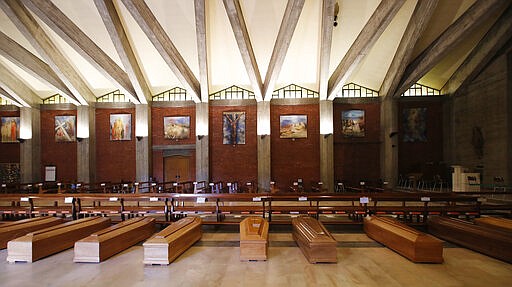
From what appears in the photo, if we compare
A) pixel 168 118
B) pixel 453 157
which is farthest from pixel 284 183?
pixel 453 157

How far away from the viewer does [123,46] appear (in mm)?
10766

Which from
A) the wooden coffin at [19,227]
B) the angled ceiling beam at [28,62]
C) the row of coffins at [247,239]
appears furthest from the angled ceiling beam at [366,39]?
the angled ceiling beam at [28,62]

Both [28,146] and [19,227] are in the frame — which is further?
[28,146]

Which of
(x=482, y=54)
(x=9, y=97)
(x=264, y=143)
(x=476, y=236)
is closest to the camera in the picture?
(x=476, y=236)

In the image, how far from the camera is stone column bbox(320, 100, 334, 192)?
1410 centimetres

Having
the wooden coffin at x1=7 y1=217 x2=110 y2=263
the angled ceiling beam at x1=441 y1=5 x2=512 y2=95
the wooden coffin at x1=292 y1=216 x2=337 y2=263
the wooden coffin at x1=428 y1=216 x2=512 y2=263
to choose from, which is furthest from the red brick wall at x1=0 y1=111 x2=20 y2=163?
the angled ceiling beam at x1=441 y1=5 x2=512 y2=95

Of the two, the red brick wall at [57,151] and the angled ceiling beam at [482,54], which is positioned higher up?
the angled ceiling beam at [482,54]

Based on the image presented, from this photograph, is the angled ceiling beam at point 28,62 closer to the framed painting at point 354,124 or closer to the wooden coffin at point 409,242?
the wooden coffin at point 409,242

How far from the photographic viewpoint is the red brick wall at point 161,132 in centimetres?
1536

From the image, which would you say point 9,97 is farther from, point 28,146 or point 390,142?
point 390,142

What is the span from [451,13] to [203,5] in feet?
29.0

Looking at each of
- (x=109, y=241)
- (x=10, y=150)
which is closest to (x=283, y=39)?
(x=109, y=241)

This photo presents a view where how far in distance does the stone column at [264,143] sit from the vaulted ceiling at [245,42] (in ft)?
2.50

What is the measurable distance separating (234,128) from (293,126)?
322 cm
